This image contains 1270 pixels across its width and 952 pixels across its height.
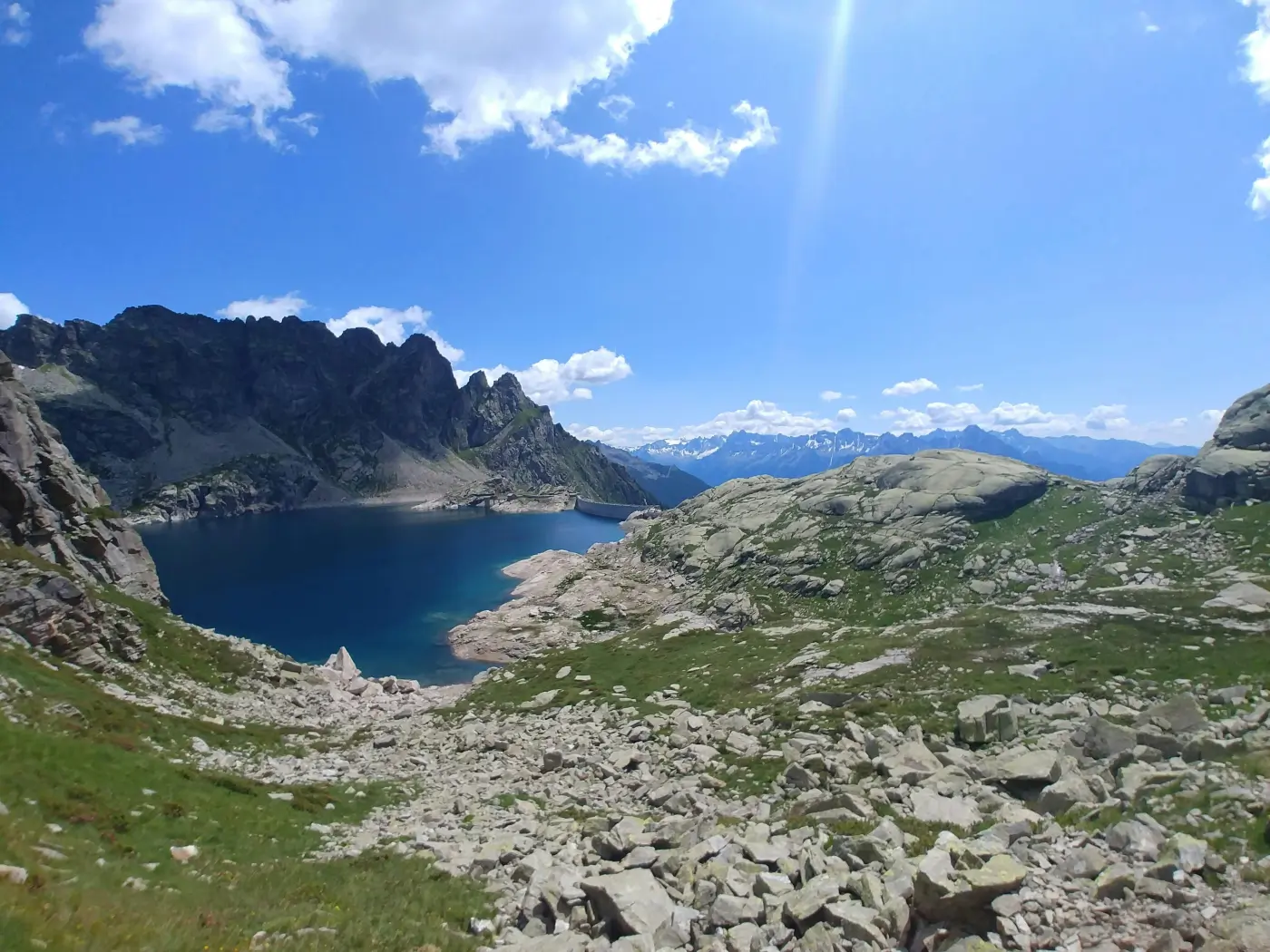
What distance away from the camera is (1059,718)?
25922 mm

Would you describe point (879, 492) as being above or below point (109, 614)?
above

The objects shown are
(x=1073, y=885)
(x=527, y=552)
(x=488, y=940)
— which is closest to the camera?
(x=1073, y=885)

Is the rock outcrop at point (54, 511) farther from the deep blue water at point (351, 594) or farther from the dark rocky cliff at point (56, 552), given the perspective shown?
the deep blue water at point (351, 594)

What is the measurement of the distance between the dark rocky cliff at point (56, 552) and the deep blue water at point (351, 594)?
31.2 m

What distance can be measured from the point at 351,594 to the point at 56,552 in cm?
7672

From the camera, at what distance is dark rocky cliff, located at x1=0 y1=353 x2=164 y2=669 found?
127 feet

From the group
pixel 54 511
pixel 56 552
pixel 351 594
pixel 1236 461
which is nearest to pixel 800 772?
pixel 56 552

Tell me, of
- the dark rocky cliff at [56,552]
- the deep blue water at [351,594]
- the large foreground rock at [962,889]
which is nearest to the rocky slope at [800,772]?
the large foreground rock at [962,889]

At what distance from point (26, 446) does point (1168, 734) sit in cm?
7565

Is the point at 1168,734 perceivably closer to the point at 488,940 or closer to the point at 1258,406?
the point at 488,940

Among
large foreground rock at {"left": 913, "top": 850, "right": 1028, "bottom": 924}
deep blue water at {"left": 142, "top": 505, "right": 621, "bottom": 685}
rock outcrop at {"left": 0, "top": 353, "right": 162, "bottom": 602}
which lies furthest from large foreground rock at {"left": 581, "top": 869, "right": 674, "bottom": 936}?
deep blue water at {"left": 142, "top": 505, "right": 621, "bottom": 685}

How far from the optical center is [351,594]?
411 ft

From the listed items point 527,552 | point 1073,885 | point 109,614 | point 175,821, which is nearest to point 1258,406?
point 1073,885

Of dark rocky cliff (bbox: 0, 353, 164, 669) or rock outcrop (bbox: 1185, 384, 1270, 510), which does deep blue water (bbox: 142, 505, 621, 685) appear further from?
rock outcrop (bbox: 1185, 384, 1270, 510)
